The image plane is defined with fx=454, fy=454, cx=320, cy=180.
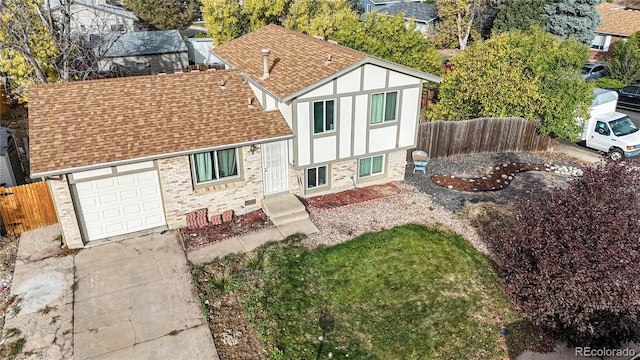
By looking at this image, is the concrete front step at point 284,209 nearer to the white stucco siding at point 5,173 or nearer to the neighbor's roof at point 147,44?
the white stucco siding at point 5,173

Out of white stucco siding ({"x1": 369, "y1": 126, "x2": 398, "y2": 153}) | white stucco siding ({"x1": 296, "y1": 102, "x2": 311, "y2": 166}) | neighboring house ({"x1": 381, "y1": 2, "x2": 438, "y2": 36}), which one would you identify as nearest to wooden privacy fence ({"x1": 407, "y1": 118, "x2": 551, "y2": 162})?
white stucco siding ({"x1": 369, "y1": 126, "x2": 398, "y2": 153})

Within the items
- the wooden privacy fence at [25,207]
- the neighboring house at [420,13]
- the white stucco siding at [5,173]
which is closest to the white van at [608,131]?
the wooden privacy fence at [25,207]

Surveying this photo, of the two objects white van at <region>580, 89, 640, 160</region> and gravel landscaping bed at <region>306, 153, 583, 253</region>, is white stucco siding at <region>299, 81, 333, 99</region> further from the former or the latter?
white van at <region>580, 89, 640, 160</region>

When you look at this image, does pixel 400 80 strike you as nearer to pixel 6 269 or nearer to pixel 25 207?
pixel 25 207

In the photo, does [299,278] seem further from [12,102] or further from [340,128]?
[12,102]

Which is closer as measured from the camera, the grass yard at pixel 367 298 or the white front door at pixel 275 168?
the grass yard at pixel 367 298

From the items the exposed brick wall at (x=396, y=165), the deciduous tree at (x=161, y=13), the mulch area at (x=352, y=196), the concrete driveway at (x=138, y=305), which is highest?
the deciduous tree at (x=161, y=13)

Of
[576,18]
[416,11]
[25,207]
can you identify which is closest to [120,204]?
[25,207]
